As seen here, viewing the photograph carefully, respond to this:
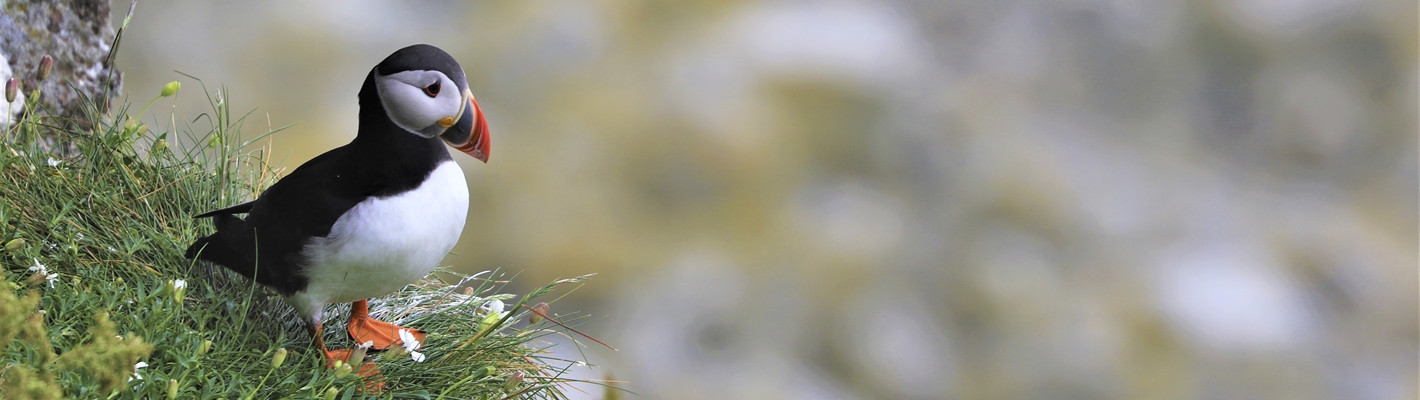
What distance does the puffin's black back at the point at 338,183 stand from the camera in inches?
64.9

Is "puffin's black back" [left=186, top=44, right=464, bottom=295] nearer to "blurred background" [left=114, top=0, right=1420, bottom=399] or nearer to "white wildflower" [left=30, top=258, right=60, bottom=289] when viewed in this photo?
"white wildflower" [left=30, top=258, right=60, bottom=289]

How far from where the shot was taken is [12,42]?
251cm

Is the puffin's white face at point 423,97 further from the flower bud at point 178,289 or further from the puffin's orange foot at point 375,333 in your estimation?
the puffin's orange foot at point 375,333

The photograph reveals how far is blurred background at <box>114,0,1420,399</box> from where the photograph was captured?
24.6 ft

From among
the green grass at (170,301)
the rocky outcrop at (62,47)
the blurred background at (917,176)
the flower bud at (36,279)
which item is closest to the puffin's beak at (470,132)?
the green grass at (170,301)

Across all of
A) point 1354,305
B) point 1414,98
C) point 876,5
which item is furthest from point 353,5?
point 1414,98

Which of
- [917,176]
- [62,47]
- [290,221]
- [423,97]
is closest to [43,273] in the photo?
[290,221]

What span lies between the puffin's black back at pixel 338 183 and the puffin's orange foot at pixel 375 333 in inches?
9.3

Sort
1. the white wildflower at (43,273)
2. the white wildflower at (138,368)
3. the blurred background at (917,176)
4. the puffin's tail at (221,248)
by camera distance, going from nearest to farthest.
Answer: the white wildflower at (138,368), the white wildflower at (43,273), the puffin's tail at (221,248), the blurred background at (917,176)

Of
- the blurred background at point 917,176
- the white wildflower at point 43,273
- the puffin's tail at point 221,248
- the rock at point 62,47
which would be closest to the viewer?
the white wildflower at point 43,273

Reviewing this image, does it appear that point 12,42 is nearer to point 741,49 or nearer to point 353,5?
point 353,5

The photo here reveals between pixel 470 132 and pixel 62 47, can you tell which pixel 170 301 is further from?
pixel 62 47

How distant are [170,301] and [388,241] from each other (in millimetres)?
494

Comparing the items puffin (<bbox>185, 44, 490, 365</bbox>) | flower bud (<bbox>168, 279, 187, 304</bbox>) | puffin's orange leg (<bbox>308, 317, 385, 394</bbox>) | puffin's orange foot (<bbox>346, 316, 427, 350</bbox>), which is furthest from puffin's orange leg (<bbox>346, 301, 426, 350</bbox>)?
flower bud (<bbox>168, 279, 187, 304</bbox>)
